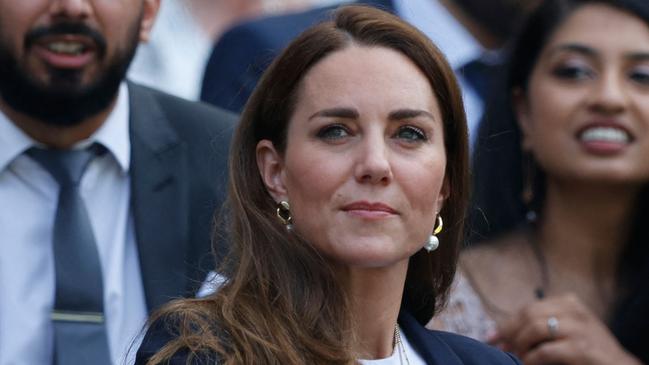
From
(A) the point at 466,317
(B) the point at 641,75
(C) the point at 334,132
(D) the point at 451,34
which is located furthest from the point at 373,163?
(D) the point at 451,34

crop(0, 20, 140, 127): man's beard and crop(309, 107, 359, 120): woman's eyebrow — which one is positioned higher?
crop(309, 107, 359, 120): woman's eyebrow

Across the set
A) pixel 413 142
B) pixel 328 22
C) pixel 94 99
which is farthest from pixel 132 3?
pixel 413 142

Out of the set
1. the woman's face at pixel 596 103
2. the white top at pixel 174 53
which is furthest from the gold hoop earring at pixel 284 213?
the white top at pixel 174 53

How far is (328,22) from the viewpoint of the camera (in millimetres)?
3561

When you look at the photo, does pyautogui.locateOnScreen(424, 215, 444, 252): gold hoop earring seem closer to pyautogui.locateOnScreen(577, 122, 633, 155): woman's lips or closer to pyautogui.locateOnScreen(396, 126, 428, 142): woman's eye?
pyautogui.locateOnScreen(396, 126, 428, 142): woman's eye

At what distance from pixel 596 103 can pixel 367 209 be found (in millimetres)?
1698

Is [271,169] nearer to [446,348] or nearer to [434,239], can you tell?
[434,239]

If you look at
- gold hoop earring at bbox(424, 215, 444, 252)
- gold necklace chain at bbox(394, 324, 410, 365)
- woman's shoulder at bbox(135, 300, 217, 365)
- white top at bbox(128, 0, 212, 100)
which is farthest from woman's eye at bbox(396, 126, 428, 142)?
white top at bbox(128, 0, 212, 100)

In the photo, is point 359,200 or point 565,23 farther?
point 565,23

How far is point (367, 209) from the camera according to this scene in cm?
330

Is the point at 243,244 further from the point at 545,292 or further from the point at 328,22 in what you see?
the point at 545,292

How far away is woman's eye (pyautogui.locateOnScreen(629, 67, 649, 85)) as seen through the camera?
4.86 meters

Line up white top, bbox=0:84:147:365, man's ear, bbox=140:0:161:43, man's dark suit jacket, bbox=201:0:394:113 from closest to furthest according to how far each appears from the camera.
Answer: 1. white top, bbox=0:84:147:365
2. man's ear, bbox=140:0:161:43
3. man's dark suit jacket, bbox=201:0:394:113

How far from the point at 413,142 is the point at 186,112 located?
4.82ft
